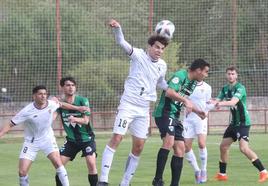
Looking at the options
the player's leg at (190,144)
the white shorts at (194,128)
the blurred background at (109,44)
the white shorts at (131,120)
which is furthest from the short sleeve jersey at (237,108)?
the blurred background at (109,44)

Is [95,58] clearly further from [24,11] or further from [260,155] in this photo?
[260,155]

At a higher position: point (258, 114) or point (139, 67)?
point (139, 67)

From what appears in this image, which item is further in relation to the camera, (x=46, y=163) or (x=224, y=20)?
(x=224, y=20)

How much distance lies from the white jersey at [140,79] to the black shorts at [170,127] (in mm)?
686

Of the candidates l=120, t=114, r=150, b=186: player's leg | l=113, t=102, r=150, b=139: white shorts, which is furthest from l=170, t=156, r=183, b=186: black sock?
l=113, t=102, r=150, b=139: white shorts

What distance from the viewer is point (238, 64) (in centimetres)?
3669

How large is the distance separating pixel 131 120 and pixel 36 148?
6.43ft

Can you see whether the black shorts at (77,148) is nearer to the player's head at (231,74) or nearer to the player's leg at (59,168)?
the player's leg at (59,168)

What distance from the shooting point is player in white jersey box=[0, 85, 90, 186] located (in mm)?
13086

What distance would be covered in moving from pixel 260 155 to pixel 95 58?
1655 cm

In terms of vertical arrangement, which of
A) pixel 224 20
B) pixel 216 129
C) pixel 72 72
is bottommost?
pixel 216 129

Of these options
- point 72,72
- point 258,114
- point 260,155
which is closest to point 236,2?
point 258,114

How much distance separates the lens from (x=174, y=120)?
12945mm

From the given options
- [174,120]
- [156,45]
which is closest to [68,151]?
[174,120]
